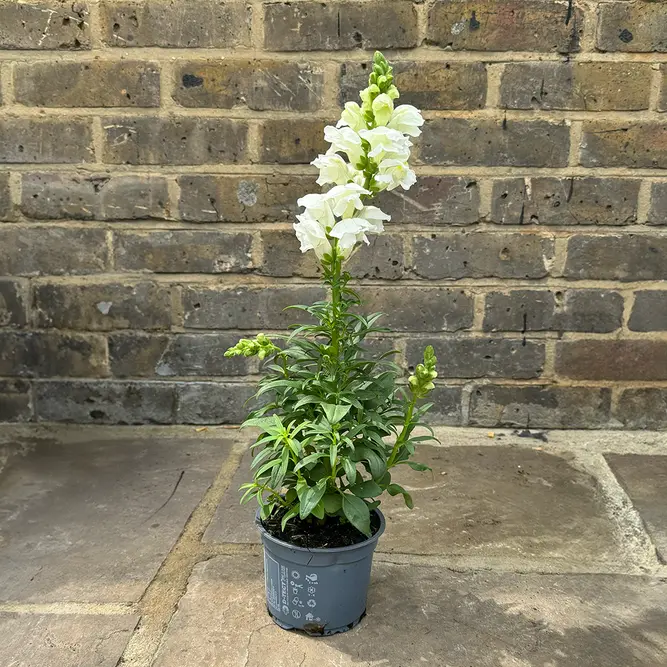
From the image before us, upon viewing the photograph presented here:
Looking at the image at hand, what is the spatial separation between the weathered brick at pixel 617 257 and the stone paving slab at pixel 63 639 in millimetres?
1733

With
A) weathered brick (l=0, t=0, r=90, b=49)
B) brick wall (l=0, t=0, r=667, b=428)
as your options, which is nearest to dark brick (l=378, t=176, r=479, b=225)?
brick wall (l=0, t=0, r=667, b=428)

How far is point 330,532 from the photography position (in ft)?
4.98

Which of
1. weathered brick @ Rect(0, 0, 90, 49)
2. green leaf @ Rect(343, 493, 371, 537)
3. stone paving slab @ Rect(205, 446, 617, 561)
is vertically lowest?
stone paving slab @ Rect(205, 446, 617, 561)

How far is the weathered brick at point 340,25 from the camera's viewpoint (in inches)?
85.6

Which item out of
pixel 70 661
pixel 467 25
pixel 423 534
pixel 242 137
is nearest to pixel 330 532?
pixel 423 534

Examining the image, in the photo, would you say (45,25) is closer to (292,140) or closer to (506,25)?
(292,140)

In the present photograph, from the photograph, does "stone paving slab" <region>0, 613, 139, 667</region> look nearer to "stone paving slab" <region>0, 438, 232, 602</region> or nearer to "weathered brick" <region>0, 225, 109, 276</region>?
"stone paving slab" <region>0, 438, 232, 602</region>

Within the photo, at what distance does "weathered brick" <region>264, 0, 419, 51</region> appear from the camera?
7.13 feet

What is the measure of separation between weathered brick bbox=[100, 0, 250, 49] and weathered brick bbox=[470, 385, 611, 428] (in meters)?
1.45

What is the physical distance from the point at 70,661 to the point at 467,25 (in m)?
2.04

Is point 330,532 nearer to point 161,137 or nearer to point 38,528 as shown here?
point 38,528

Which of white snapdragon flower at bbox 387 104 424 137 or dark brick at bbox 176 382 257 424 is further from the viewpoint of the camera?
dark brick at bbox 176 382 257 424

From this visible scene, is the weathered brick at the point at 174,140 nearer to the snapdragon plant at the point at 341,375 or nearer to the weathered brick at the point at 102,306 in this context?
the weathered brick at the point at 102,306

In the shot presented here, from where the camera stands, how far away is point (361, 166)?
52.4 inches
